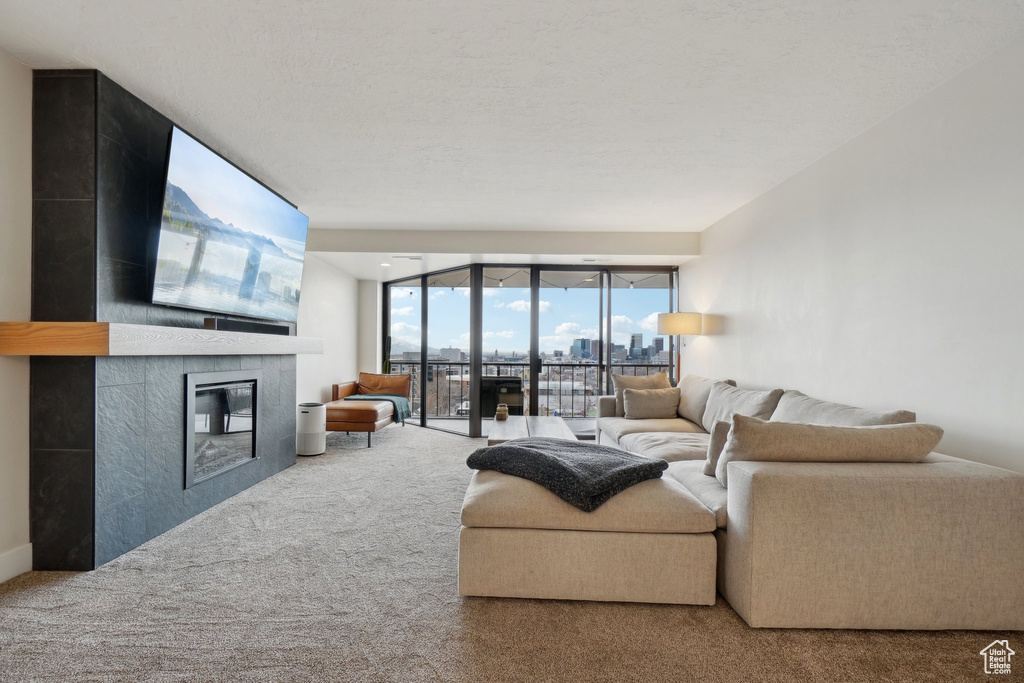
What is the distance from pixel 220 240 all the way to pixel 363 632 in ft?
8.11

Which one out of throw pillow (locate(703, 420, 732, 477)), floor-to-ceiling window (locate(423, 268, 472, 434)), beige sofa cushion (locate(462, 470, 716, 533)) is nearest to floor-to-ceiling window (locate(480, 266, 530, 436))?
floor-to-ceiling window (locate(423, 268, 472, 434))

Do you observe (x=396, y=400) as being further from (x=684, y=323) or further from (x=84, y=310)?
(x=84, y=310)

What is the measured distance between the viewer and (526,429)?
4195mm

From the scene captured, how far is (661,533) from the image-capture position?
213 cm

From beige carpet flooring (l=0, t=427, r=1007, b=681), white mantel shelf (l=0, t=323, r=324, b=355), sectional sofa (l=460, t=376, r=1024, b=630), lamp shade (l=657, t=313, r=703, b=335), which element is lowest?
beige carpet flooring (l=0, t=427, r=1007, b=681)

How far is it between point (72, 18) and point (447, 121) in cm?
164

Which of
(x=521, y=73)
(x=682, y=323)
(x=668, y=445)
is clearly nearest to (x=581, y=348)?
(x=682, y=323)

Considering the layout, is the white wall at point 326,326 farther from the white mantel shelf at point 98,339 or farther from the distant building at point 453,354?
the white mantel shelf at point 98,339

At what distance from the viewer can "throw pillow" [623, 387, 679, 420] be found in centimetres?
486

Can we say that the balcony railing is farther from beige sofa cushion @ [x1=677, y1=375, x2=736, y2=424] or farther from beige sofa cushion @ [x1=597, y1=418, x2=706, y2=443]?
beige sofa cushion @ [x1=597, y1=418, x2=706, y2=443]

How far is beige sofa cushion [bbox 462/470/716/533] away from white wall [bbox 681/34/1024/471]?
1344 millimetres

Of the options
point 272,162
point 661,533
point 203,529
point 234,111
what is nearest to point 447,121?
point 234,111

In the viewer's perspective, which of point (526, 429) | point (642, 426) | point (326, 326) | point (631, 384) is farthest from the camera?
point (326, 326)

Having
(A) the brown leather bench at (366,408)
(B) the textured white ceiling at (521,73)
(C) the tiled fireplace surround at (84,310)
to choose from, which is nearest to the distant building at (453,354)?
(A) the brown leather bench at (366,408)
